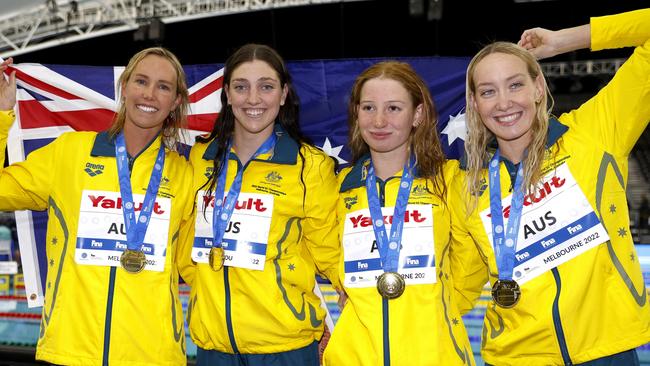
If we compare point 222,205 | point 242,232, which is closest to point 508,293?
point 242,232

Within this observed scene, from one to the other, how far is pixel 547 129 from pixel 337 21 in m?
11.0

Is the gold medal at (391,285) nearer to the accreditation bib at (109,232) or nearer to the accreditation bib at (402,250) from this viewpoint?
the accreditation bib at (402,250)

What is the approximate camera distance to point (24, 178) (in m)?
2.62

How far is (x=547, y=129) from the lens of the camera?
2379mm

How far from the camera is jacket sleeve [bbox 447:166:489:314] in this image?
251 cm

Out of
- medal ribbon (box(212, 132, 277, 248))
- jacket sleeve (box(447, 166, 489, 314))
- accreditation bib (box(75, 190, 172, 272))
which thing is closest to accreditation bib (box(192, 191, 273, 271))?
medal ribbon (box(212, 132, 277, 248))

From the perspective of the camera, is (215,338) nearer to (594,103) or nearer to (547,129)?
(547,129)

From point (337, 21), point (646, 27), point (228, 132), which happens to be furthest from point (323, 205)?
point (337, 21)

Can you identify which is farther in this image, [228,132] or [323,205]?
[228,132]

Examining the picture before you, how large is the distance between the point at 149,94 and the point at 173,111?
0.71ft

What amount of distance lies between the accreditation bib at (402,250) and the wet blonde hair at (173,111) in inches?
35.5

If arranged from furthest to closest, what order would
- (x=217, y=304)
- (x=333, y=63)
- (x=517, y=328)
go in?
(x=333, y=63), (x=217, y=304), (x=517, y=328)

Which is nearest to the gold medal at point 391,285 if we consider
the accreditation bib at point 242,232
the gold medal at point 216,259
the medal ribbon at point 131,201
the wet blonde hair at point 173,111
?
the accreditation bib at point 242,232

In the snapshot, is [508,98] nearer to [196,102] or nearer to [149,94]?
[149,94]
